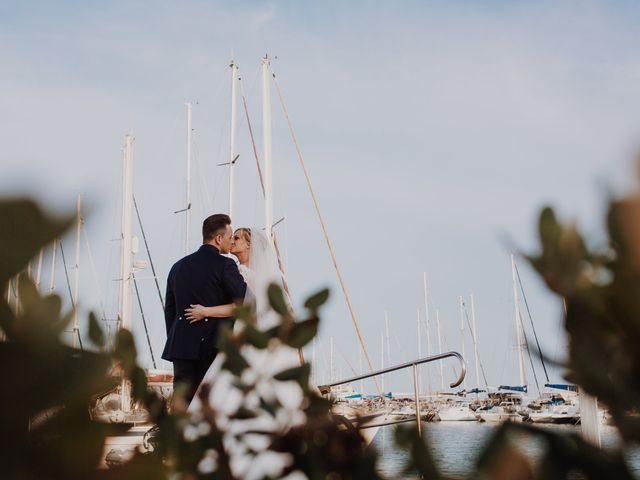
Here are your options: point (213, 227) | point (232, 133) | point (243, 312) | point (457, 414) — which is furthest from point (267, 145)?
point (457, 414)

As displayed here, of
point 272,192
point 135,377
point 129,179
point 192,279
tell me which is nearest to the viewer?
point 135,377

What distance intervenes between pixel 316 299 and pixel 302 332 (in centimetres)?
3

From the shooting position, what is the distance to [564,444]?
1.73 ft

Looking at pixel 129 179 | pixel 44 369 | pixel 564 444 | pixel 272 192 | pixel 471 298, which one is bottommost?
pixel 471 298

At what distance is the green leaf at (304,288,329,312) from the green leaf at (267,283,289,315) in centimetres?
2

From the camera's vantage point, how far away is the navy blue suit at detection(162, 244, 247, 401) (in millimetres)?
4883

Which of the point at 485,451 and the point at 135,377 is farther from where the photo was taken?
the point at 135,377

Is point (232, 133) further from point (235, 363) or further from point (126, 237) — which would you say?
point (235, 363)

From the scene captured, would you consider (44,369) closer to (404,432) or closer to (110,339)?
(110,339)

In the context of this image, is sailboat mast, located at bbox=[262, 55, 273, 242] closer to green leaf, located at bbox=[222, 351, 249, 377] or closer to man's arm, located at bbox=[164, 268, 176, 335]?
man's arm, located at bbox=[164, 268, 176, 335]

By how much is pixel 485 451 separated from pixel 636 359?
142 mm

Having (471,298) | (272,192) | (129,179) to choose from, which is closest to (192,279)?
(272,192)

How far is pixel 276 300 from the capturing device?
696 millimetres

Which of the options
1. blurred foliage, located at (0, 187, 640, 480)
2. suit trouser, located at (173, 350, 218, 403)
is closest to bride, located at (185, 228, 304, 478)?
blurred foliage, located at (0, 187, 640, 480)
